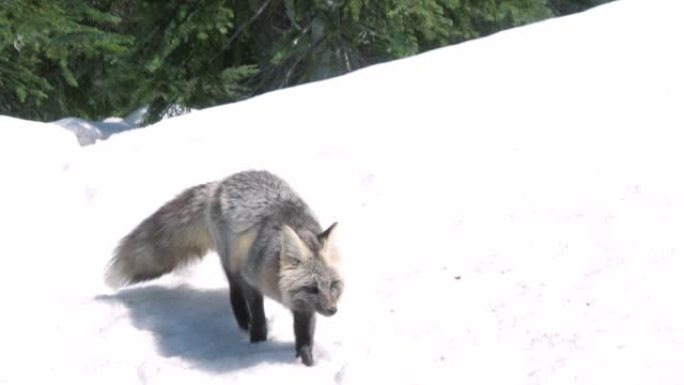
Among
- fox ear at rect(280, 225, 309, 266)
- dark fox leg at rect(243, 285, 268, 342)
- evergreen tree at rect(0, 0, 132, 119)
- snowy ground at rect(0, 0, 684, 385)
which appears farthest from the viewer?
evergreen tree at rect(0, 0, 132, 119)

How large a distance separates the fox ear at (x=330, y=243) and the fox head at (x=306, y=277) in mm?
47

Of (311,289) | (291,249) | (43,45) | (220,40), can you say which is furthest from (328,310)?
(43,45)

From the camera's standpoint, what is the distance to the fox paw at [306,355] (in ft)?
18.5

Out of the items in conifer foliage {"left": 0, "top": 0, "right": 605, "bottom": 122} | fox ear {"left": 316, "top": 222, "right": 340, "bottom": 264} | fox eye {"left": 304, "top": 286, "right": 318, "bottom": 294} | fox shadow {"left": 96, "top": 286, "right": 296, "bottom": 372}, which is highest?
fox ear {"left": 316, "top": 222, "right": 340, "bottom": 264}

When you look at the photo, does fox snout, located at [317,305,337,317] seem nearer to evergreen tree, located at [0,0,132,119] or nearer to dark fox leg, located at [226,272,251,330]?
dark fox leg, located at [226,272,251,330]

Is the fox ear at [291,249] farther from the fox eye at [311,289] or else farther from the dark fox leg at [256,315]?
the dark fox leg at [256,315]

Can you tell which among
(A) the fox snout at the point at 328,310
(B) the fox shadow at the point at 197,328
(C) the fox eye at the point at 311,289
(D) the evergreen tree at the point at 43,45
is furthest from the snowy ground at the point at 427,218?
(D) the evergreen tree at the point at 43,45

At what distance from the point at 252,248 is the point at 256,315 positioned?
0.50 metres

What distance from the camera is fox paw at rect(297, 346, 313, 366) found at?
18.5 ft

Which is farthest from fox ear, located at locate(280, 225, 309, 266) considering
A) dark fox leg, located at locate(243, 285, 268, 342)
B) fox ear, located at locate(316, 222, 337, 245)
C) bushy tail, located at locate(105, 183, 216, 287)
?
bushy tail, located at locate(105, 183, 216, 287)

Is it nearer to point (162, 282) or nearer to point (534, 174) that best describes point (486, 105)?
point (534, 174)

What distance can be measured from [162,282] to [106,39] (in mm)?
6575

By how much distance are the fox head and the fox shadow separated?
17.8 inches

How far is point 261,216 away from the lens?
624 cm
